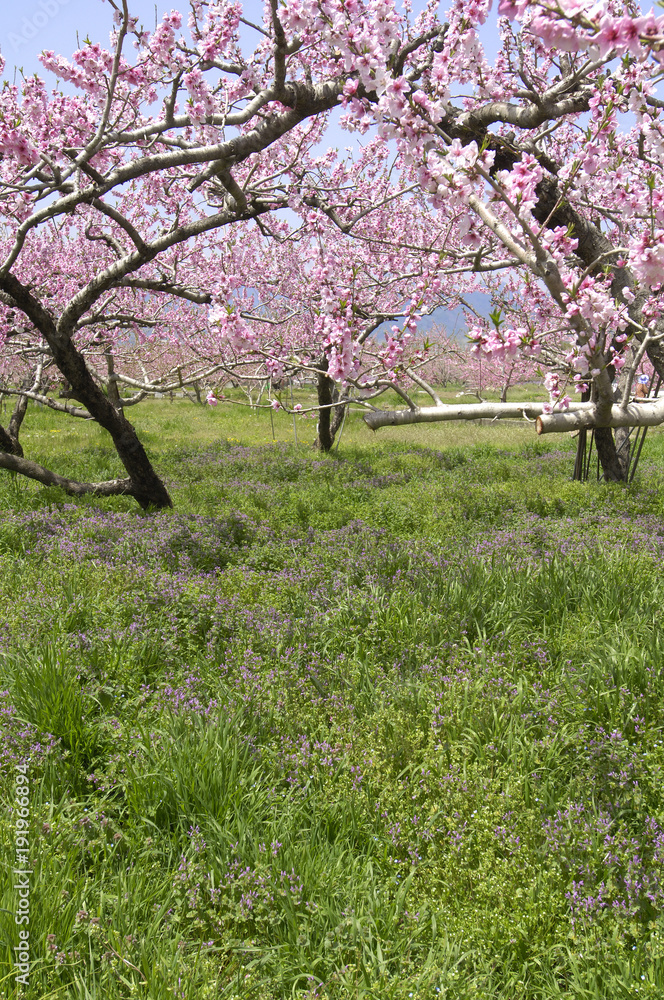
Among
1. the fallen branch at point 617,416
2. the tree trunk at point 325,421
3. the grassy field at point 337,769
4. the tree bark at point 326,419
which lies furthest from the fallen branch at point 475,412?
the tree trunk at point 325,421

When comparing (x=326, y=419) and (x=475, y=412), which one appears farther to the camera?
(x=326, y=419)

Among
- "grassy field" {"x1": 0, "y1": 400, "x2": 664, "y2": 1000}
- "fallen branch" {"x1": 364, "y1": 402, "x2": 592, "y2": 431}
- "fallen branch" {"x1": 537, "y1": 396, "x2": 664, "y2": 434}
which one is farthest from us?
"fallen branch" {"x1": 364, "y1": 402, "x2": 592, "y2": 431}

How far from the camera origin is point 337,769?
9.66 ft

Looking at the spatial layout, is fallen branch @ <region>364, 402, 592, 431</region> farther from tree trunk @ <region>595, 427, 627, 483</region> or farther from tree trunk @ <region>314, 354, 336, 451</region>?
tree trunk @ <region>314, 354, 336, 451</region>

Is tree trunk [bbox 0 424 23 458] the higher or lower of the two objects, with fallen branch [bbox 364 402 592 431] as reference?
lower

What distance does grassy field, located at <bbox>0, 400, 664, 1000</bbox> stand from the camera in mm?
2053

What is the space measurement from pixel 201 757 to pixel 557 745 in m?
1.90

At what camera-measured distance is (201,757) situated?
274cm

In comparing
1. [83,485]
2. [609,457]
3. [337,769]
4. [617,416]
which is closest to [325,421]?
[609,457]

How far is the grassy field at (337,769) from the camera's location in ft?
6.73

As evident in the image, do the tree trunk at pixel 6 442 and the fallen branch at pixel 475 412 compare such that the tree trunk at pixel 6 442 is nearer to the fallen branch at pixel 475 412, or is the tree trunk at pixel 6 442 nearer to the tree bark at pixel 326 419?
the tree bark at pixel 326 419

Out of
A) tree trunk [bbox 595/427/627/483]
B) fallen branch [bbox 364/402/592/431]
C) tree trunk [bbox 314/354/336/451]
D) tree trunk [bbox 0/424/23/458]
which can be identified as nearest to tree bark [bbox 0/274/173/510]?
tree trunk [bbox 0/424/23/458]

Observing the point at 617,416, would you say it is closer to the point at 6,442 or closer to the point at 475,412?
the point at 475,412

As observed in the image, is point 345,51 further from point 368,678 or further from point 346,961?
point 346,961
